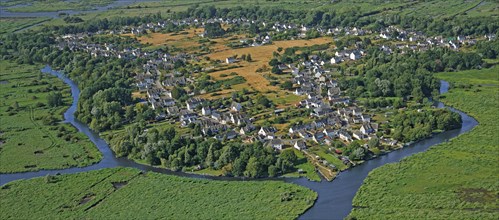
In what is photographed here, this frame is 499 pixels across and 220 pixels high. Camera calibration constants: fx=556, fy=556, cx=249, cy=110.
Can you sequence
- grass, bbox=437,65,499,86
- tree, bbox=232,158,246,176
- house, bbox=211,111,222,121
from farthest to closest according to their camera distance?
grass, bbox=437,65,499,86 → house, bbox=211,111,222,121 → tree, bbox=232,158,246,176

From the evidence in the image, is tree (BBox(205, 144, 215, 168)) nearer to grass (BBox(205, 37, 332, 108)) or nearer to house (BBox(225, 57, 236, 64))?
grass (BBox(205, 37, 332, 108))

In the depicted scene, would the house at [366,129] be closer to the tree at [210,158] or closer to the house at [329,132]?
the house at [329,132]

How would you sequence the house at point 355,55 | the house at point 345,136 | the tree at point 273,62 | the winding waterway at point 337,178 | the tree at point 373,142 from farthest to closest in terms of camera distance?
the house at point 355,55 < the tree at point 273,62 < the house at point 345,136 < the tree at point 373,142 < the winding waterway at point 337,178

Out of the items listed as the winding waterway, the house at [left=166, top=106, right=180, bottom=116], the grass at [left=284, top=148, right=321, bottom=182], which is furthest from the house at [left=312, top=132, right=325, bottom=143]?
the house at [left=166, top=106, right=180, bottom=116]

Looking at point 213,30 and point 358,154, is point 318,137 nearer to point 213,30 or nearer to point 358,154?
point 358,154

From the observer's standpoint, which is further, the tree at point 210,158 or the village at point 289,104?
the village at point 289,104

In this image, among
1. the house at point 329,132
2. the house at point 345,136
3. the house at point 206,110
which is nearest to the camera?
the house at point 345,136

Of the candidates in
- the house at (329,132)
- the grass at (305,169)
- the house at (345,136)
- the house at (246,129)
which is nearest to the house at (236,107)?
the house at (246,129)
